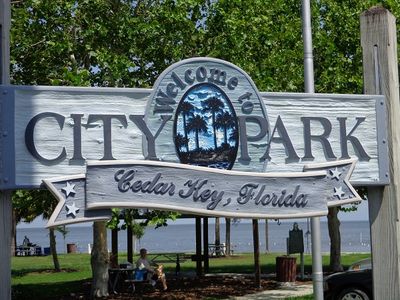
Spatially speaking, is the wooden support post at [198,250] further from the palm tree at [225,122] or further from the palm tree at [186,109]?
the palm tree at [186,109]

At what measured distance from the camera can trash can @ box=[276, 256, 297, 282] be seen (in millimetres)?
23062

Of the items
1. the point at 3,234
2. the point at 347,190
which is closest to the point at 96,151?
the point at 3,234

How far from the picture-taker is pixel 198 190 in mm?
6871

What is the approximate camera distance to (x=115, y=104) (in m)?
6.88

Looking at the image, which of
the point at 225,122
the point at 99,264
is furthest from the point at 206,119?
the point at 99,264

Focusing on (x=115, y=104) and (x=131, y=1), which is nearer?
(x=115, y=104)

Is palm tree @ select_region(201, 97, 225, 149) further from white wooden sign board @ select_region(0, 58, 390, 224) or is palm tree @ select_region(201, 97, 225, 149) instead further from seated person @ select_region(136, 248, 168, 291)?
seated person @ select_region(136, 248, 168, 291)

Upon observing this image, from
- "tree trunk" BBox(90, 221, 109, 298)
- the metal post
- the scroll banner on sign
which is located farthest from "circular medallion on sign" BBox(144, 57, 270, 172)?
"tree trunk" BBox(90, 221, 109, 298)

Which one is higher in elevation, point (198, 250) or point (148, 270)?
point (198, 250)

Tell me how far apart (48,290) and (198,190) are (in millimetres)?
17231

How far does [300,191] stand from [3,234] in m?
2.58

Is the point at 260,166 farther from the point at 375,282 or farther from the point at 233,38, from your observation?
the point at 233,38

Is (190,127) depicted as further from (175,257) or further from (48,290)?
(175,257)

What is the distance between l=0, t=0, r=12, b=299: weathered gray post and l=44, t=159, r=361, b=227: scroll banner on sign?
37cm
